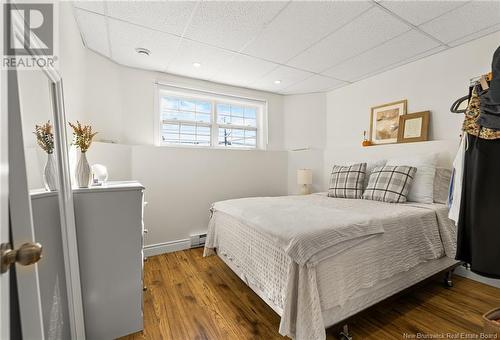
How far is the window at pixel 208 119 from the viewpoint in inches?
125

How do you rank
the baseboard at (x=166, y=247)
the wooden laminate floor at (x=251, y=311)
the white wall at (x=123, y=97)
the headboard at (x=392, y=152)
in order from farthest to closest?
1. the baseboard at (x=166, y=247)
2. the white wall at (x=123, y=97)
3. the headboard at (x=392, y=152)
4. the wooden laminate floor at (x=251, y=311)

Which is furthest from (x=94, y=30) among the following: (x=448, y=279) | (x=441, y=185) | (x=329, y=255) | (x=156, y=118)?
(x=448, y=279)

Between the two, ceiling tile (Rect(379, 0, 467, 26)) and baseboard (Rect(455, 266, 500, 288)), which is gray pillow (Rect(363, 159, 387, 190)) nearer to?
baseboard (Rect(455, 266, 500, 288))

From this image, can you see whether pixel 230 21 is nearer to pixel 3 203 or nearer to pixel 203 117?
pixel 203 117

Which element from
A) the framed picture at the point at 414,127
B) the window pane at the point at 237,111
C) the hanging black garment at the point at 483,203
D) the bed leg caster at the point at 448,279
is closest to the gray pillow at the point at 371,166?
the framed picture at the point at 414,127

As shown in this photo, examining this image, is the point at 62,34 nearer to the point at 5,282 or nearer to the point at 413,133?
the point at 5,282

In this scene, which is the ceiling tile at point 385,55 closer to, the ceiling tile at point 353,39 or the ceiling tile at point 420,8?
the ceiling tile at point 353,39

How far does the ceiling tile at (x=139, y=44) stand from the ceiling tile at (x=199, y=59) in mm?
95

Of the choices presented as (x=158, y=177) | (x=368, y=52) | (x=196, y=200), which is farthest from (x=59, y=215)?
(x=368, y=52)

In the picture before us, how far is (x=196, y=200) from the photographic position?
3.09 m

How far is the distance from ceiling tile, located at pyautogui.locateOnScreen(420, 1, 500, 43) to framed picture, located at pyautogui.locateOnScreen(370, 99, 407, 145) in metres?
0.80

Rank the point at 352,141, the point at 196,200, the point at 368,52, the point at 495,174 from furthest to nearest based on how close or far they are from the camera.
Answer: the point at 352,141 < the point at 196,200 < the point at 368,52 < the point at 495,174

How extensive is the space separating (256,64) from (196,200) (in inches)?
77.3

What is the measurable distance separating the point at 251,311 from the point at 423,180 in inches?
81.5
